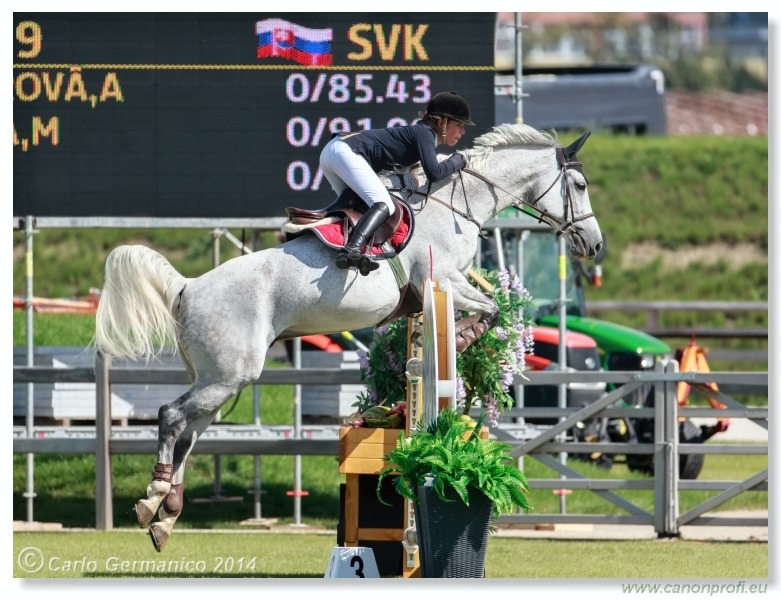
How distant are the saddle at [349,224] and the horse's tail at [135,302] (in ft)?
2.31

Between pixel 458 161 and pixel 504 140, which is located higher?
pixel 504 140

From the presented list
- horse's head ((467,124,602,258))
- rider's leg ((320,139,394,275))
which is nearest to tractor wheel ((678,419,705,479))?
horse's head ((467,124,602,258))

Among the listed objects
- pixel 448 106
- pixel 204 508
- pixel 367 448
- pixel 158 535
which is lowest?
pixel 204 508

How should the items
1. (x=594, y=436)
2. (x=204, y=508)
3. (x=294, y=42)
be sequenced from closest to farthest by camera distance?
(x=294, y=42)
(x=204, y=508)
(x=594, y=436)

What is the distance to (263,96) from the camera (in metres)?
9.51

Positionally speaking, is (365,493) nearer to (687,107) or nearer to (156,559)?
(156,559)

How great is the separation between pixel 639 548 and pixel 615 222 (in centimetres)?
1405

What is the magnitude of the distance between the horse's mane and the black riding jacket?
0.21 meters

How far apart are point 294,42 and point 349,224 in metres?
2.67

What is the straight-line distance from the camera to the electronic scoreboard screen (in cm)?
945

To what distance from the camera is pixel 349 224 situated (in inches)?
285

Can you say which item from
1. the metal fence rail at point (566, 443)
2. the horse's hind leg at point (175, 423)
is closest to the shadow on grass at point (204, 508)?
the metal fence rail at point (566, 443)

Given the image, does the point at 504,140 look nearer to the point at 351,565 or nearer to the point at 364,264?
the point at 364,264

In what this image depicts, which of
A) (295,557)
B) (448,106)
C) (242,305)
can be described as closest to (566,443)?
(295,557)
